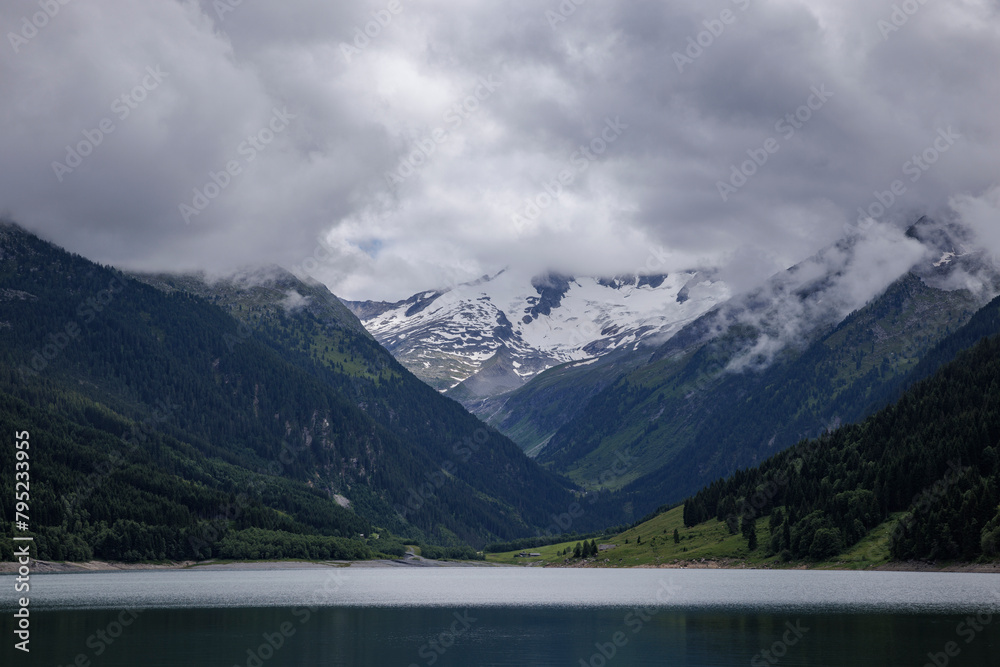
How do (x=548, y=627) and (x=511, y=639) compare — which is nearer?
(x=511, y=639)

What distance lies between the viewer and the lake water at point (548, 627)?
81375 millimetres

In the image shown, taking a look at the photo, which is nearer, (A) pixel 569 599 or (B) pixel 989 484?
(A) pixel 569 599

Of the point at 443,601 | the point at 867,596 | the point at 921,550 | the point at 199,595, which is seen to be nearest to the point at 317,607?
the point at 443,601

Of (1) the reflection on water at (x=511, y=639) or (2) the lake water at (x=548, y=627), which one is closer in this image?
(1) the reflection on water at (x=511, y=639)

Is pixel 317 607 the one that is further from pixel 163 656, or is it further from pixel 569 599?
pixel 163 656

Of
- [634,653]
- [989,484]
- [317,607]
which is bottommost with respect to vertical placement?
[634,653]

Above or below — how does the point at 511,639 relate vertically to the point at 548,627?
below

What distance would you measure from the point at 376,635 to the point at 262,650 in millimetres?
15954

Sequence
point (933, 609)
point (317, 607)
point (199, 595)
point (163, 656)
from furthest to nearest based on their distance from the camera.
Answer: point (199, 595) < point (317, 607) < point (933, 609) < point (163, 656)

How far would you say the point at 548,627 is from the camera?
354ft

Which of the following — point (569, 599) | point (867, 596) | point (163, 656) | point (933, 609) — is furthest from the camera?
point (569, 599)

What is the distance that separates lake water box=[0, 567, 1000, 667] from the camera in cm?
8138

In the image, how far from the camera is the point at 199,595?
165250 mm

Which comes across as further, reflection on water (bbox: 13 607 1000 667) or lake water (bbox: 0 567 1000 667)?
lake water (bbox: 0 567 1000 667)
